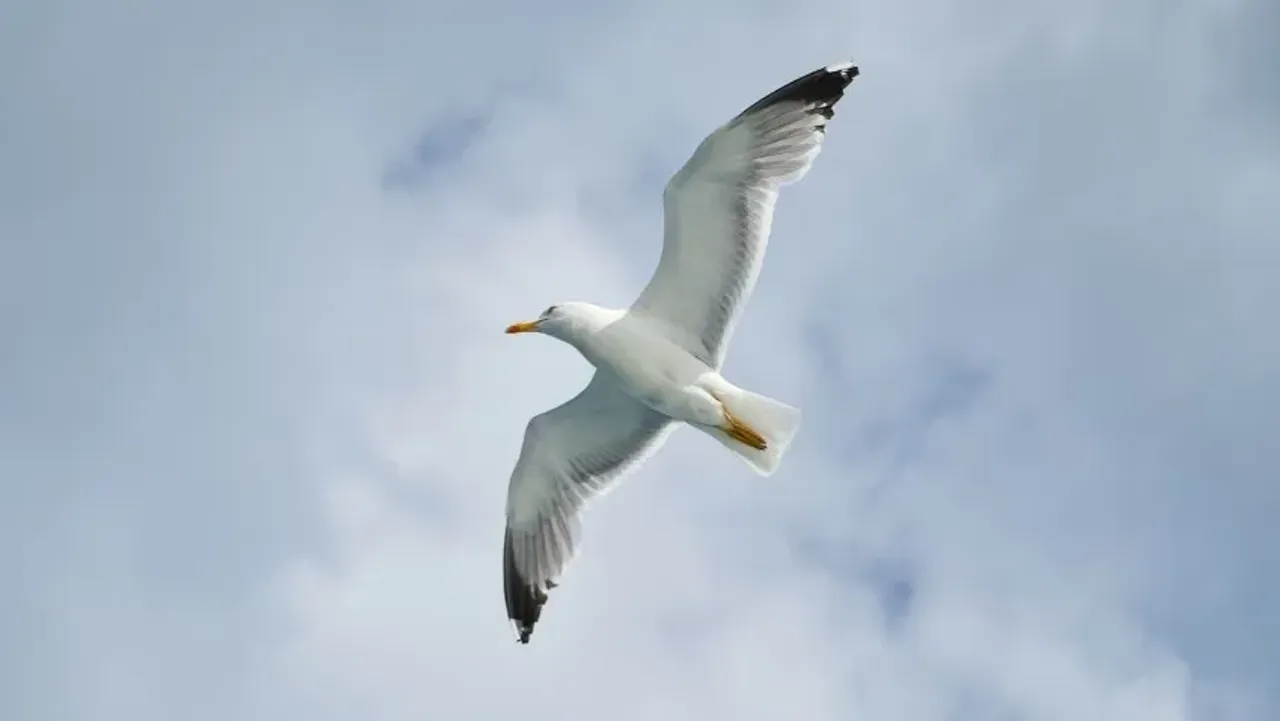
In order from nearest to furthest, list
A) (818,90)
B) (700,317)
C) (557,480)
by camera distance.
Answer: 1. (818,90)
2. (700,317)
3. (557,480)

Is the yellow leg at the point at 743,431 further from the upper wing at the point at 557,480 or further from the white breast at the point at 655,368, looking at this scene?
the upper wing at the point at 557,480

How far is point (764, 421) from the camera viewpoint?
12.6 m

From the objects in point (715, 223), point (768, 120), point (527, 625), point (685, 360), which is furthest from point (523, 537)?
point (768, 120)

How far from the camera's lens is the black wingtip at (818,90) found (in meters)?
12.3

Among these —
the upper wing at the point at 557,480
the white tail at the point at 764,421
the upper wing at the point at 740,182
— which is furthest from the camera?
the upper wing at the point at 557,480

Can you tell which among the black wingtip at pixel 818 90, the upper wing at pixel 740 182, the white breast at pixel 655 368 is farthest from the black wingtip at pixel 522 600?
the black wingtip at pixel 818 90

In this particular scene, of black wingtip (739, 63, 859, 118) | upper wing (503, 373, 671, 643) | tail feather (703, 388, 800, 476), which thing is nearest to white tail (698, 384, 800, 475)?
tail feather (703, 388, 800, 476)

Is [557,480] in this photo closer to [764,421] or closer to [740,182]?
[764,421]

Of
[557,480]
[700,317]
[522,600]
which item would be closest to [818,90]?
[700,317]

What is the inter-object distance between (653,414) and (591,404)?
0.60 meters

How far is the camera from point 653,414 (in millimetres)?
13914

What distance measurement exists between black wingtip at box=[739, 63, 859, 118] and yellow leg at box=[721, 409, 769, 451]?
2.49 metres

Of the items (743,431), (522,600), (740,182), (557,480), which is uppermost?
(740,182)

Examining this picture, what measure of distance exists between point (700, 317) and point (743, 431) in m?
1.10
